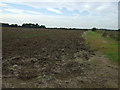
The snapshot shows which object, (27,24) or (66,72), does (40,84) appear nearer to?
(66,72)

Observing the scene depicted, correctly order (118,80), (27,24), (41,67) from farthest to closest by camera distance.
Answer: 1. (27,24)
2. (41,67)
3. (118,80)

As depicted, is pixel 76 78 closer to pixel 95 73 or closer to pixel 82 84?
pixel 82 84

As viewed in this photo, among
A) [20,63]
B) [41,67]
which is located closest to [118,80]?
[41,67]

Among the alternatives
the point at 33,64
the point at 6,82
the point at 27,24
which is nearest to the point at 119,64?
the point at 33,64

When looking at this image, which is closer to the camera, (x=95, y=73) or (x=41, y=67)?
(x=95, y=73)

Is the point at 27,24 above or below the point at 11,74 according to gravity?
above

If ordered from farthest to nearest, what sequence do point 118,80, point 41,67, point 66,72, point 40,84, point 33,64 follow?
point 33,64
point 41,67
point 66,72
point 118,80
point 40,84

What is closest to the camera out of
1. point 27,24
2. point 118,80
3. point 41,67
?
point 118,80

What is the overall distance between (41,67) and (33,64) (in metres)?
0.86

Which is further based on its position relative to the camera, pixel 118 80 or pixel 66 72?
pixel 66 72

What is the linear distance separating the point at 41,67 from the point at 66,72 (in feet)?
5.11

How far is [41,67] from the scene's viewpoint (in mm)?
9805

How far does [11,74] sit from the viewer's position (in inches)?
332

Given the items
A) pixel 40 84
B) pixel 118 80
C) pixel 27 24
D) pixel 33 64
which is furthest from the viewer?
pixel 27 24
